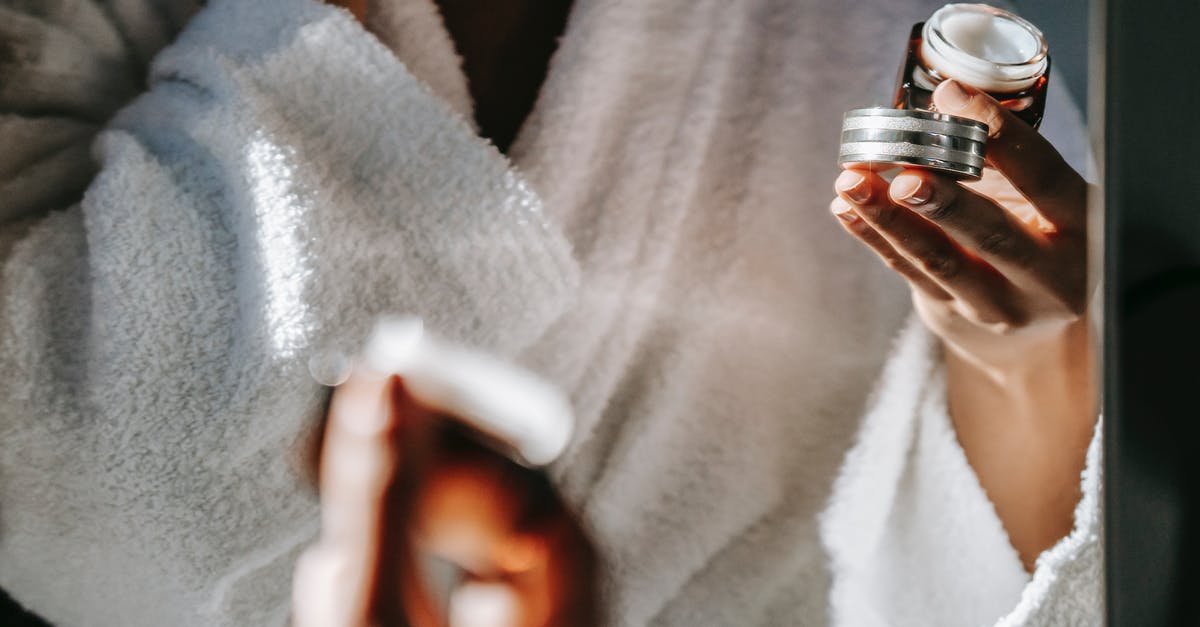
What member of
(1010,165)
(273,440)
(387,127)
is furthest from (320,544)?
(1010,165)

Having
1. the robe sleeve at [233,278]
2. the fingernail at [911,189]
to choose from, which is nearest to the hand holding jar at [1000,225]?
the fingernail at [911,189]

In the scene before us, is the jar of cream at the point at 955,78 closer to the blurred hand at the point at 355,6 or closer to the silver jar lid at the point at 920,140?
the silver jar lid at the point at 920,140

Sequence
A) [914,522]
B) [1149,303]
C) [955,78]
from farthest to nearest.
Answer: [914,522] < [955,78] < [1149,303]

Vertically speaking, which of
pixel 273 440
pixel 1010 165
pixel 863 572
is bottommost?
pixel 863 572

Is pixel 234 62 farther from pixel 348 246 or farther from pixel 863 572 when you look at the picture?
pixel 863 572

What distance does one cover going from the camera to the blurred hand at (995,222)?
0.79 ft

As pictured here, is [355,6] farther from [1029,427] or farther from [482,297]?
[1029,427]

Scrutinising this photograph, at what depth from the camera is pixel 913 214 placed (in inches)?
10.1

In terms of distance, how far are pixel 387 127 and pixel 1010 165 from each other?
246 mm

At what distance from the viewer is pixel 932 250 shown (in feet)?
0.87

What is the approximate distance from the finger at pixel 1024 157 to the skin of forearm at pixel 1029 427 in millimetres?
39

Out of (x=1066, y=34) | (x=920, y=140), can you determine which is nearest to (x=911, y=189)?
(x=920, y=140)

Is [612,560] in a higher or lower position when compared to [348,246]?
lower

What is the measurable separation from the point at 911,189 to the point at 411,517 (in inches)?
9.3
